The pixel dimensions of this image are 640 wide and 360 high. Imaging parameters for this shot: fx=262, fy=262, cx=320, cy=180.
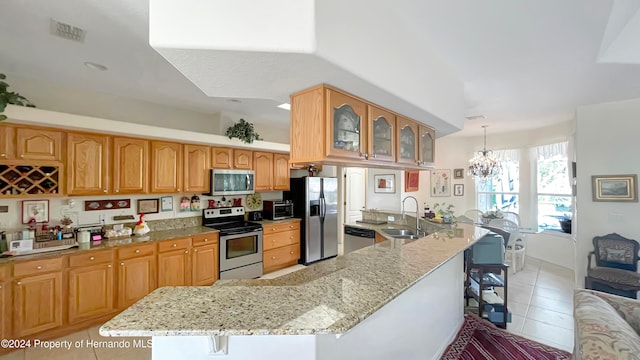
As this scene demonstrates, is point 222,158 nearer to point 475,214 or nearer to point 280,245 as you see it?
point 280,245

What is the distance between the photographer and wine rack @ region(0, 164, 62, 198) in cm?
251

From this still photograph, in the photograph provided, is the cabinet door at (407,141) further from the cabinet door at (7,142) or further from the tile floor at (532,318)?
the cabinet door at (7,142)

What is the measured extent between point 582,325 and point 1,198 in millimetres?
4680

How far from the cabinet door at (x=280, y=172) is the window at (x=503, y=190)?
14.8ft

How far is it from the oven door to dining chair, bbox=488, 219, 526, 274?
4159mm

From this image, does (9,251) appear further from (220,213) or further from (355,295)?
(355,295)

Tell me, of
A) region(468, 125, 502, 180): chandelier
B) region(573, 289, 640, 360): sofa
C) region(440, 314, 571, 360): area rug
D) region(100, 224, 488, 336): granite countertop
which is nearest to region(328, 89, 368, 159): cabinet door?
region(100, 224, 488, 336): granite countertop

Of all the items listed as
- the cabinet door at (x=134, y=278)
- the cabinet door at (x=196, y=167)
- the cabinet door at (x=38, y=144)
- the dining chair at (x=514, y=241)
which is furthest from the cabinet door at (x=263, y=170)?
the dining chair at (x=514, y=241)

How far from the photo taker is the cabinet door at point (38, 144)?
2.54m

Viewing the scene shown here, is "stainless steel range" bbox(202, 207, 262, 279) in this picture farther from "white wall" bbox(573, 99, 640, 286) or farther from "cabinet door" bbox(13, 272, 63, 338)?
"white wall" bbox(573, 99, 640, 286)

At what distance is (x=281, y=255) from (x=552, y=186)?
5.37m

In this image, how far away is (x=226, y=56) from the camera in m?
1.19

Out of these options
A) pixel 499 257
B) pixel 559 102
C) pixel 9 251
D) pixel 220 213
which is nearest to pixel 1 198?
pixel 9 251

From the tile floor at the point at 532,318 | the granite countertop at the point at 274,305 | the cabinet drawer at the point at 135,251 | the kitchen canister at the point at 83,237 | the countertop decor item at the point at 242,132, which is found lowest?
the tile floor at the point at 532,318
